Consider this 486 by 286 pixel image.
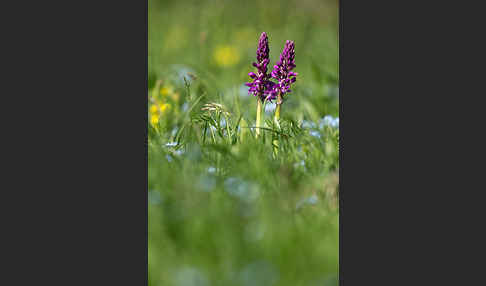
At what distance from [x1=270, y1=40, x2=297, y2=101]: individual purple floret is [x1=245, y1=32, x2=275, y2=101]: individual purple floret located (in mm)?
52

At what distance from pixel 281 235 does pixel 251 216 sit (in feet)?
0.71

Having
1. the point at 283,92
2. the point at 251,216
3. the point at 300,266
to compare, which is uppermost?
the point at 283,92

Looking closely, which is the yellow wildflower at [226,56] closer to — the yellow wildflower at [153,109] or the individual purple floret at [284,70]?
the yellow wildflower at [153,109]

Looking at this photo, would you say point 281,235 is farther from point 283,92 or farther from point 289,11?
point 289,11

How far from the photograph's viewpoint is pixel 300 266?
2.50m

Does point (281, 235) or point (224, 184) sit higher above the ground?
point (224, 184)

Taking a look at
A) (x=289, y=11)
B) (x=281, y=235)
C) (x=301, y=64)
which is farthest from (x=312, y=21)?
(x=281, y=235)

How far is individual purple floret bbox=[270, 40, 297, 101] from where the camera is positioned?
11.5 feet

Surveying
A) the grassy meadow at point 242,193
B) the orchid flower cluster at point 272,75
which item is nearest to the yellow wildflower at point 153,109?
the grassy meadow at point 242,193

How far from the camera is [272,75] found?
3.57 metres

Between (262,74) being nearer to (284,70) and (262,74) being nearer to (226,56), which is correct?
(284,70)

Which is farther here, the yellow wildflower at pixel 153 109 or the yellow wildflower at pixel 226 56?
the yellow wildflower at pixel 226 56

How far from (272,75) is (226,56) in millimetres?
3888

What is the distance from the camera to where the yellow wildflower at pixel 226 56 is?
7.23 metres
